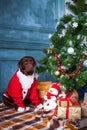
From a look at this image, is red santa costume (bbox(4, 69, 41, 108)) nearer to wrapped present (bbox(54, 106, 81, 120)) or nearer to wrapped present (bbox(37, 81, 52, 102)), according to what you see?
wrapped present (bbox(37, 81, 52, 102))

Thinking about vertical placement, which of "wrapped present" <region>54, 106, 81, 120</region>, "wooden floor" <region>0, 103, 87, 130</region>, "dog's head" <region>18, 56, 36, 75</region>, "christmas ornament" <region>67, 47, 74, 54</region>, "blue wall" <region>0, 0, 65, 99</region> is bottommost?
"wooden floor" <region>0, 103, 87, 130</region>

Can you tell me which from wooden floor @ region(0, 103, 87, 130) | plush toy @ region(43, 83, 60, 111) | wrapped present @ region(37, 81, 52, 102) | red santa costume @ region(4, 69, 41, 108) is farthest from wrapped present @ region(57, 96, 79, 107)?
wrapped present @ region(37, 81, 52, 102)

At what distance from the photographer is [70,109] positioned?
196 cm

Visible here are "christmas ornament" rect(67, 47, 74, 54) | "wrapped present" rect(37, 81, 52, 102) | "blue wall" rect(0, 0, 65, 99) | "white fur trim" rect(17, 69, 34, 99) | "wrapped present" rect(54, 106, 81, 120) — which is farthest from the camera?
"blue wall" rect(0, 0, 65, 99)

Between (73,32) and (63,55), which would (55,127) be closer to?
(63,55)

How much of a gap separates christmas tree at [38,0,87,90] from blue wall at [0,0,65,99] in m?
0.76

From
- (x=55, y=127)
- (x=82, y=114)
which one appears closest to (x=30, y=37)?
(x=82, y=114)

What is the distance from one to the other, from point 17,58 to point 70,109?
135 centimetres

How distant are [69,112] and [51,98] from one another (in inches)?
17.0

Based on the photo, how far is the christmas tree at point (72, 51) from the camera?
2254 millimetres

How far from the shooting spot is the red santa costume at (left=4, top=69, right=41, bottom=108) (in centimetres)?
230

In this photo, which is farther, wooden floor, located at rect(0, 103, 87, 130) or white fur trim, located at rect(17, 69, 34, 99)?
white fur trim, located at rect(17, 69, 34, 99)

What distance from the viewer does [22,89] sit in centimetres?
236

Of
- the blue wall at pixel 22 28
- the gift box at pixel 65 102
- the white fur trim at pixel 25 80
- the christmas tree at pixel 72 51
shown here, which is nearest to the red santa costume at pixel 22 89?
the white fur trim at pixel 25 80
